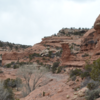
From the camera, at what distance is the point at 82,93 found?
20.4 ft

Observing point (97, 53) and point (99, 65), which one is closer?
point (99, 65)

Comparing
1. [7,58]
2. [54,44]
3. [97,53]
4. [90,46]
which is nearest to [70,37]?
[54,44]

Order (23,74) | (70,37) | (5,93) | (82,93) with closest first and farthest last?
(82,93) < (5,93) < (23,74) < (70,37)

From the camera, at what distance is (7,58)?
43188 millimetres

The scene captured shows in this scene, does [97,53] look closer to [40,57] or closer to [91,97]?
[91,97]

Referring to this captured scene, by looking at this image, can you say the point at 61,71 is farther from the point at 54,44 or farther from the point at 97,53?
the point at 54,44

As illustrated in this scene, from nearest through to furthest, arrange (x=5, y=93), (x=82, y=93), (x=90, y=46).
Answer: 1. (x=82, y=93)
2. (x=5, y=93)
3. (x=90, y=46)

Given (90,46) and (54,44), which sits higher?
(54,44)

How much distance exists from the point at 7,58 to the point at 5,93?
36.1 metres

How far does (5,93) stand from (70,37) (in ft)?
167

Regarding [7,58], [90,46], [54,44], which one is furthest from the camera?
[54,44]

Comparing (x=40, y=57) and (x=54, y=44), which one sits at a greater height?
(x=54, y=44)

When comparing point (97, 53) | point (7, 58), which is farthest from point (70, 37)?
point (97, 53)

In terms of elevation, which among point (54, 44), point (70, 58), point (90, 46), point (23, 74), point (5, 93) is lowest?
point (5, 93)
